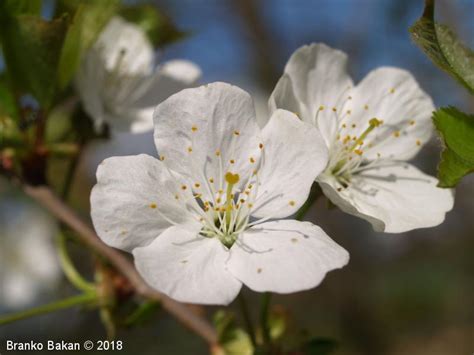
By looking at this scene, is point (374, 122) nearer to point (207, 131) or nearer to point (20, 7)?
point (207, 131)

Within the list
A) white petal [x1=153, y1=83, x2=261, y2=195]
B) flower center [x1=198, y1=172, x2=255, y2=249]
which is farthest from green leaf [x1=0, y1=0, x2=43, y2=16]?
flower center [x1=198, y1=172, x2=255, y2=249]

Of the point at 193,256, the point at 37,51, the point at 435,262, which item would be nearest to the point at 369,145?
the point at 193,256

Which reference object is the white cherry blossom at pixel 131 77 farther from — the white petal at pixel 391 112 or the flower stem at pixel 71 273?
the white petal at pixel 391 112

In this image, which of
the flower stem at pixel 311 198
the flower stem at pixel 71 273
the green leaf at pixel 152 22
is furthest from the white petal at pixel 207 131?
the green leaf at pixel 152 22

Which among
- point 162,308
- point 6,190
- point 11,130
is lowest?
point 6,190

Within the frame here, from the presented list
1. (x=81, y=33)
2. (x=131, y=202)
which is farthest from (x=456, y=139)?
(x=81, y=33)

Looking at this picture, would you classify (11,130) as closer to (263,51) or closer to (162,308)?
(162,308)
